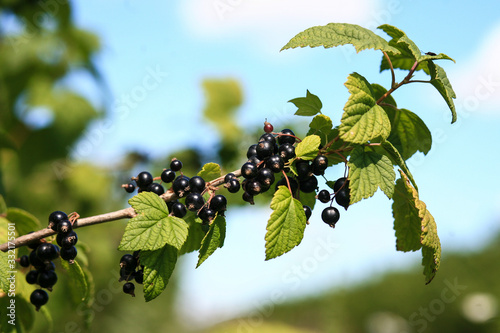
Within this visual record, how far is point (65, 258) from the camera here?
54.5 inches

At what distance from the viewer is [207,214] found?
1251 millimetres

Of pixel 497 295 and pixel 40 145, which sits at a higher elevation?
pixel 40 145

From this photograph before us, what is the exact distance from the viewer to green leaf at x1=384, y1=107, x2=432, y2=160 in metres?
1.48

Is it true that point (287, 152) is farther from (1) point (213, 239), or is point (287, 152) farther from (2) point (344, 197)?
(1) point (213, 239)

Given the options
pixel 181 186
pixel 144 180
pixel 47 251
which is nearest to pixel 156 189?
pixel 144 180

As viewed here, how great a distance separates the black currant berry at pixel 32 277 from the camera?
1.56 metres

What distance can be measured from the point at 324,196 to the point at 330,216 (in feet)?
0.20

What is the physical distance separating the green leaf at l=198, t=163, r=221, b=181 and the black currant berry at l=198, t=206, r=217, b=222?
0.14 meters

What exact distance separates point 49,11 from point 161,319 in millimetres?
12410

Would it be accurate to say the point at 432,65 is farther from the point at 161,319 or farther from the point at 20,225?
the point at 161,319

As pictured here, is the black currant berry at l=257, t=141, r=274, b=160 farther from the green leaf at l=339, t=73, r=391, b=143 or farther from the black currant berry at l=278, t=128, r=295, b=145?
the green leaf at l=339, t=73, r=391, b=143

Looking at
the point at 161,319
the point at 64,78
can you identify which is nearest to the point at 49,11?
the point at 64,78

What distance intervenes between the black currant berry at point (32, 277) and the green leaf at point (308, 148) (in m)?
0.99

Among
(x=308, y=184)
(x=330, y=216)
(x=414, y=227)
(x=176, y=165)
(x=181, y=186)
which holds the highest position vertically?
(x=176, y=165)
